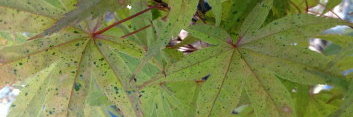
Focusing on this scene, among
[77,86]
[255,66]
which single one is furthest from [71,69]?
[255,66]

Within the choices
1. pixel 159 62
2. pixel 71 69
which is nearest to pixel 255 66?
pixel 159 62

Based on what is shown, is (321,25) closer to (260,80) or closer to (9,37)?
(260,80)

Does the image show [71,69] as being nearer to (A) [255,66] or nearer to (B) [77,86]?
(B) [77,86]

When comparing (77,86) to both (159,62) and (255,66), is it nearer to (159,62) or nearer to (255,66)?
(159,62)

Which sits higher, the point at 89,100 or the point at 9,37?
the point at 9,37

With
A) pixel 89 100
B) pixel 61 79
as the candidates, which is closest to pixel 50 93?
pixel 61 79

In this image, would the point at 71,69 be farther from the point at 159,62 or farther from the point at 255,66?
the point at 255,66

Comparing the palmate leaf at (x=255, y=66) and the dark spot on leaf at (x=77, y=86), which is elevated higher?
the dark spot on leaf at (x=77, y=86)

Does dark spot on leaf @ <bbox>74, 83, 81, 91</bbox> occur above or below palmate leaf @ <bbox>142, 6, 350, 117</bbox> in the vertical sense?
above
